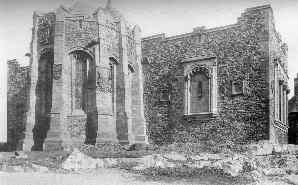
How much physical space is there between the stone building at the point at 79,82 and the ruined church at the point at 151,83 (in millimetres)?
63

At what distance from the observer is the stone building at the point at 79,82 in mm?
23250

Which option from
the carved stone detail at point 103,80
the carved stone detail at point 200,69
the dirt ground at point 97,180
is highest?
the carved stone detail at point 200,69

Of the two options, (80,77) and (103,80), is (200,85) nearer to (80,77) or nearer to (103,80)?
(103,80)

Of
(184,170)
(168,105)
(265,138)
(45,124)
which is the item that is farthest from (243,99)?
(45,124)

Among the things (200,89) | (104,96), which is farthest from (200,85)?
(104,96)

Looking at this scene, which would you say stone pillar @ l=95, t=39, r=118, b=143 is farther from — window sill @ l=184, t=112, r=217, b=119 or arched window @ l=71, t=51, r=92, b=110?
window sill @ l=184, t=112, r=217, b=119

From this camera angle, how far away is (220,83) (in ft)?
76.9

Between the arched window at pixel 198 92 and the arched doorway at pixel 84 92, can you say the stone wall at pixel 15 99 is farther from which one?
the arched window at pixel 198 92

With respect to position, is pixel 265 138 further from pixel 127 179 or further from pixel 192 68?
pixel 127 179

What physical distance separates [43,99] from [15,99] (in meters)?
8.10

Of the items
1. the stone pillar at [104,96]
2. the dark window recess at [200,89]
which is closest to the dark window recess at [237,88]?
the dark window recess at [200,89]

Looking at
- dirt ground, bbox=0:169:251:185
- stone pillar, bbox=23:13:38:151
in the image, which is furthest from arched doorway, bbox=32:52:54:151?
dirt ground, bbox=0:169:251:185

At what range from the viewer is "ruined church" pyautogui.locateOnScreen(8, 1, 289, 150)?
22.4 metres

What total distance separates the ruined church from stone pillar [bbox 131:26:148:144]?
0.07 meters
